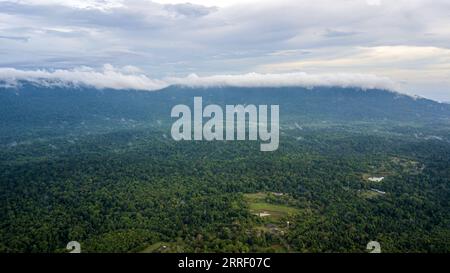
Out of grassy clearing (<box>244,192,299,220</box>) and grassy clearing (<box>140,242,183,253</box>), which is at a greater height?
grassy clearing (<box>244,192,299,220</box>)

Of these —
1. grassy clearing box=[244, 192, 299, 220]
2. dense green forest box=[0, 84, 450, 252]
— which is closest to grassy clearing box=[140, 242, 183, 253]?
dense green forest box=[0, 84, 450, 252]

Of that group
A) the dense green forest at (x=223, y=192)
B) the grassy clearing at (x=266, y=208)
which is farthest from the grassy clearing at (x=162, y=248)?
the grassy clearing at (x=266, y=208)

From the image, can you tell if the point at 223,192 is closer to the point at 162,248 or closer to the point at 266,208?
the point at 266,208

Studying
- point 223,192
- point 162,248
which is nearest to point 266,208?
point 223,192

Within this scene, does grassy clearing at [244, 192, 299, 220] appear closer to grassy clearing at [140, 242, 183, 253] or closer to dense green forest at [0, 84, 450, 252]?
dense green forest at [0, 84, 450, 252]

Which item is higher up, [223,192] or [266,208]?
[223,192]
